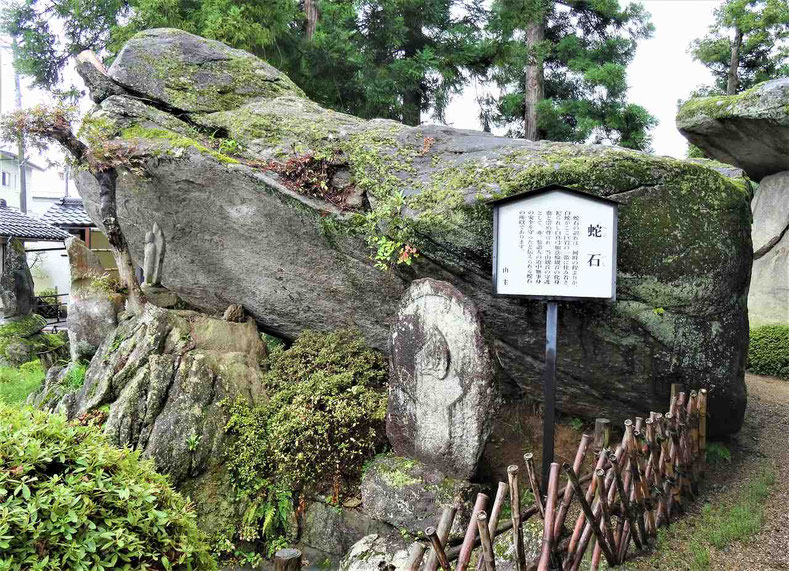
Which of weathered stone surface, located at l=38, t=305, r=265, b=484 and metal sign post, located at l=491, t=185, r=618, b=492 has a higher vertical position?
metal sign post, located at l=491, t=185, r=618, b=492

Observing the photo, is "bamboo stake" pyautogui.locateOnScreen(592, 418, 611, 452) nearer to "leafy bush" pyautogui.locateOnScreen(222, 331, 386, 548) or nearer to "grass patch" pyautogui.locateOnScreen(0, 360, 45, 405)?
"leafy bush" pyautogui.locateOnScreen(222, 331, 386, 548)

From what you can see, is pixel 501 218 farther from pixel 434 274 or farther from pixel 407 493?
pixel 407 493

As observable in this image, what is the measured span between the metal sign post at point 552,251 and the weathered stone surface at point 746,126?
747 cm

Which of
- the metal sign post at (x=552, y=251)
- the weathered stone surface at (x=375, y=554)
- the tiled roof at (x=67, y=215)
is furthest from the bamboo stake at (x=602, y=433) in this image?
Answer: the tiled roof at (x=67, y=215)

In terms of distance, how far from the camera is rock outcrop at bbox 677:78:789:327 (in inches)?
384

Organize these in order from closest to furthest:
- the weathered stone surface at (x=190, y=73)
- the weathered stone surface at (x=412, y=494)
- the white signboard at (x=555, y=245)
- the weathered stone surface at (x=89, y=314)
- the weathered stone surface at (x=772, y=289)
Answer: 1. the white signboard at (x=555, y=245)
2. the weathered stone surface at (x=412, y=494)
3. the weathered stone surface at (x=190, y=73)
4. the weathered stone surface at (x=89, y=314)
5. the weathered stone surface at (x=772, y=289)

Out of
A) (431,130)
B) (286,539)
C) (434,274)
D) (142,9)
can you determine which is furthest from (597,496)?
(142,9)

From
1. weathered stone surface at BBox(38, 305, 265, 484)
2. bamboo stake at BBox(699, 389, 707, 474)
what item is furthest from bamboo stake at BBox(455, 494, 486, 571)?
weathered stone surface at BBox(38, 305, 265, 484)

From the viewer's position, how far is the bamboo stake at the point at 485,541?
2998 millimetres

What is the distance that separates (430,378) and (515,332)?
1284mm

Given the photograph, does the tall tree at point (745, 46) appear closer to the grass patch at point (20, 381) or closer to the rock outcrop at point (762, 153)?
the rock outcrop at point (762, 153)

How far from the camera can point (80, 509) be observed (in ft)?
9.36

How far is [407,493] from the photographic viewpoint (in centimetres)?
494

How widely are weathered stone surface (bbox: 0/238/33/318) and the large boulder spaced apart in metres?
6.22
